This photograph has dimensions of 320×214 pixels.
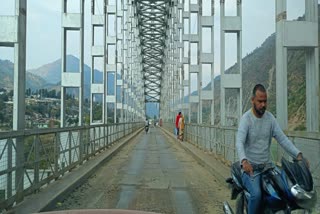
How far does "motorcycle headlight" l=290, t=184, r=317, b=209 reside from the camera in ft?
11.7

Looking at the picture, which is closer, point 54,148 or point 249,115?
point 249,115

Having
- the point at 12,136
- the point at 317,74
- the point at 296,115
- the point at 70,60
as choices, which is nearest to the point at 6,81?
the point at 12,136

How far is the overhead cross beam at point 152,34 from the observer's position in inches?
2938

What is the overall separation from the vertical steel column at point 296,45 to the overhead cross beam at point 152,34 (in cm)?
5677

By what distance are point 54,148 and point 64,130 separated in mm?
1046

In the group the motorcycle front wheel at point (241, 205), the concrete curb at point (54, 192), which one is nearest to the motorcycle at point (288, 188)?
the motorcycle front wheel at point (241, 205)

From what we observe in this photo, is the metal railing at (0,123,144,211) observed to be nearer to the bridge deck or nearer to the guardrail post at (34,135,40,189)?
the guardrail post at (34,135,40,189)

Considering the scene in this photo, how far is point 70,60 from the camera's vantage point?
61.8ft

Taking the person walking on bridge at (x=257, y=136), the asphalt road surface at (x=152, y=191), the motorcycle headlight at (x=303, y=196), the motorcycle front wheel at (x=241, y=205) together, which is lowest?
the asphalt road surface at (x=152, y=191)

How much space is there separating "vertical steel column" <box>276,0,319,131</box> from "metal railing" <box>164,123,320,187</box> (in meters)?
1.36

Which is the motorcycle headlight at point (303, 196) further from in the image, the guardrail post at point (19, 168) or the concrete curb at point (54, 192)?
the guardrail post at point (19, 168)

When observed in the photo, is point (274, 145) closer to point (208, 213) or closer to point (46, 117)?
point (208, 213)

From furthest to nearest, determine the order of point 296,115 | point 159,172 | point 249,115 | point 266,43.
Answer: point 266,43 < point 296,115 < point 159,172 < point 249,115

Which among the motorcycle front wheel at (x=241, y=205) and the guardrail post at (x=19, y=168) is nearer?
the motorcycle front wheel at (x=241, y=205)
